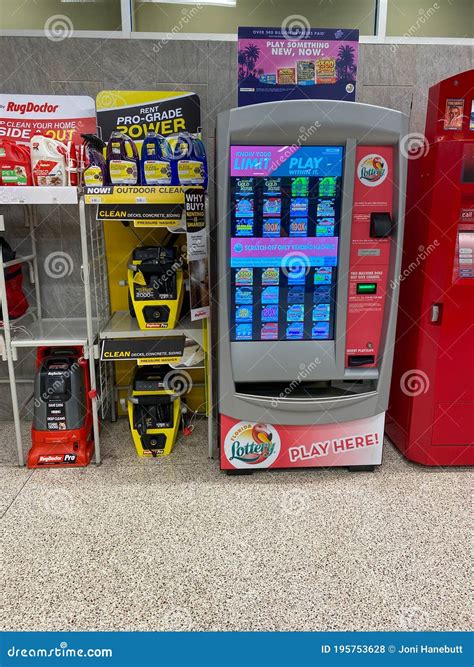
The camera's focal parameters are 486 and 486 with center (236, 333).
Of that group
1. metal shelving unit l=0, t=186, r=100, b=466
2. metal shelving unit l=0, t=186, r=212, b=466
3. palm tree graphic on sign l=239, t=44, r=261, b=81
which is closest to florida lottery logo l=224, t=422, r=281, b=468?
metal shelving unit l=0, t=186, r=212, b=466

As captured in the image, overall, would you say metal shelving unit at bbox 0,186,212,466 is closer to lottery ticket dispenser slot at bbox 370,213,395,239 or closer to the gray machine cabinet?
the gray machine cabinet

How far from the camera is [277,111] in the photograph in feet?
7.68

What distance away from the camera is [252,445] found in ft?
9.12

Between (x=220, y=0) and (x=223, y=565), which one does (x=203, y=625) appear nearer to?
(x=223, y=565)

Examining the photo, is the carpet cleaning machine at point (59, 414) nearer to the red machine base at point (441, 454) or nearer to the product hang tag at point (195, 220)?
the product hang tag at point (195, 220)

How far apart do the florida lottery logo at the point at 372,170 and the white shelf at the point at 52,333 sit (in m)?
1.77

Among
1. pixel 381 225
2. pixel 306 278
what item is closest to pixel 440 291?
pixel 381 225

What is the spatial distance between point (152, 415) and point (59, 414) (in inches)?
21.8

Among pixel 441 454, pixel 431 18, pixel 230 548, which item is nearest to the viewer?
pixel 230 548


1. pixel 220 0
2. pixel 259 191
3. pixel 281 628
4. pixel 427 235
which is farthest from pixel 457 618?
pixel 220 0

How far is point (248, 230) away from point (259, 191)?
0.20 metres

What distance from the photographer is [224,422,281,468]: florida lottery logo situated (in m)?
2.76

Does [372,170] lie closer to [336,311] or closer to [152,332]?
[336,311]

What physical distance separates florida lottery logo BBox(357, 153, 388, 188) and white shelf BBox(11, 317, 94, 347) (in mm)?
1770
